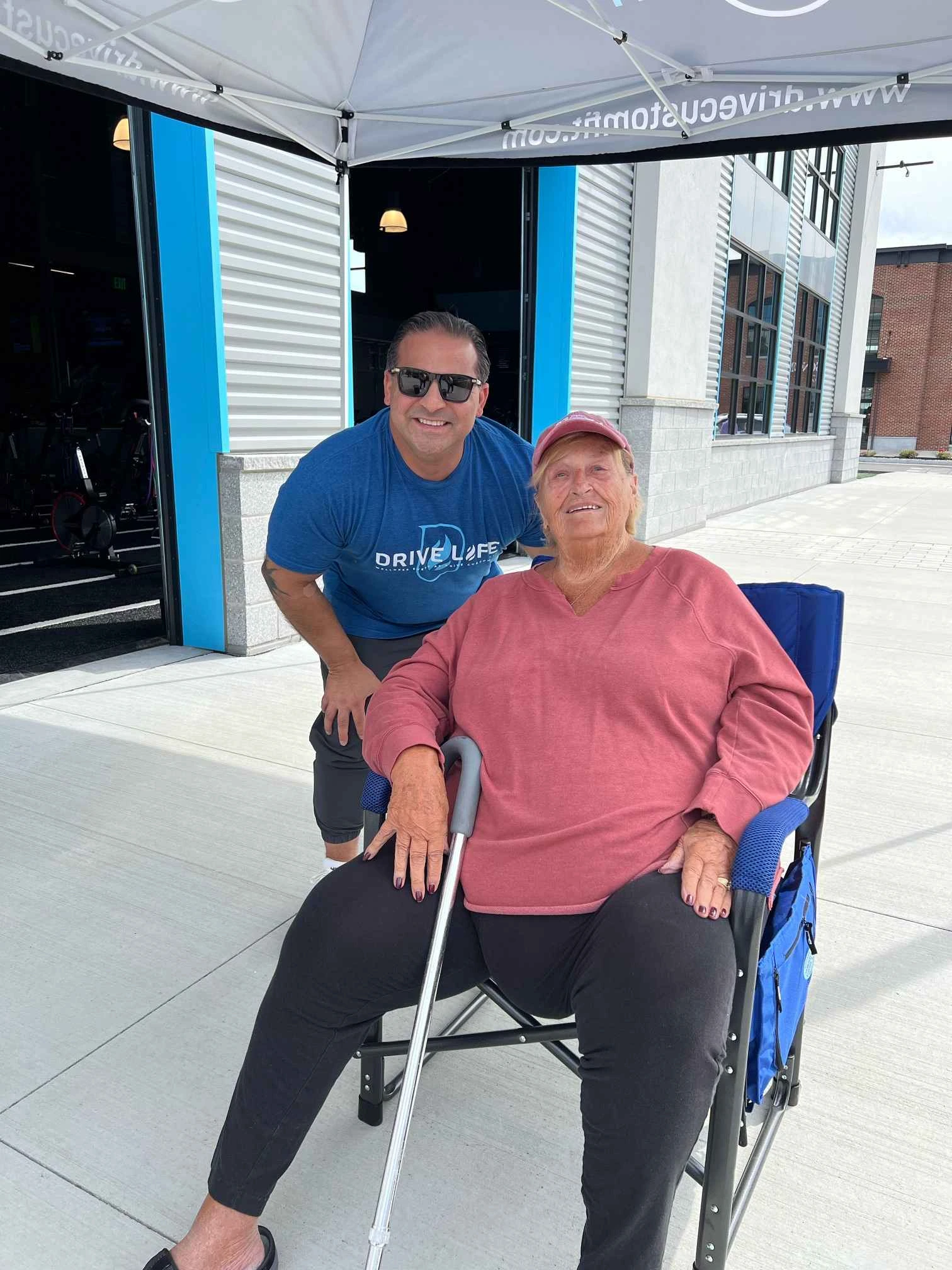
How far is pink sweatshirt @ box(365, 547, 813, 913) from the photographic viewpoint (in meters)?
1.57

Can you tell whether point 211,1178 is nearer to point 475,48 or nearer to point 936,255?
point 475,48

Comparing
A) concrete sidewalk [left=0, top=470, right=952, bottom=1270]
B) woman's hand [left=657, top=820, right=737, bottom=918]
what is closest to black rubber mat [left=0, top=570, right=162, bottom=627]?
concrete sidewalk [left=0, top=470, right=952, bottom=1270]

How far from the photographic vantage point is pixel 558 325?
7977 millimetres

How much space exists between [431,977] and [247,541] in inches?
155

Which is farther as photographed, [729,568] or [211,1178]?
[729,568]

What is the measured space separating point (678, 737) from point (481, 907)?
47cm

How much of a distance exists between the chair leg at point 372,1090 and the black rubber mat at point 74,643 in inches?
145

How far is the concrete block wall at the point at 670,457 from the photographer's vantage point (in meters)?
9.27

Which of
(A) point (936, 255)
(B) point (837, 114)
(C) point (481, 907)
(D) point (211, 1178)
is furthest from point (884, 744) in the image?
(A) point (936, 255)

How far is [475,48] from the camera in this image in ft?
10.4

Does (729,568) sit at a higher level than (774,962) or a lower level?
lower

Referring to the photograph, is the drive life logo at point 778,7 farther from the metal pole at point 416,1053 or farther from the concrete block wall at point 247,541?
the concrete block wall at point 247,541

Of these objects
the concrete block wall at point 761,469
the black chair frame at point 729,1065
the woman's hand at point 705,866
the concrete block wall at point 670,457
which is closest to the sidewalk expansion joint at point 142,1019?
the black chair frame at point 729,1065

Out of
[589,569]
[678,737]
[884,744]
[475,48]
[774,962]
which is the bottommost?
[884,744]
